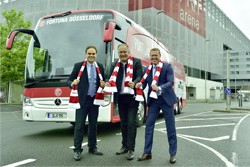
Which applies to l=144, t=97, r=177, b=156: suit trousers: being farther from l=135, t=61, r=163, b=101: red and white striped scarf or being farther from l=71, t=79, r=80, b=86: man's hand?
l=71, t=79, r=80, b=86: man's hand

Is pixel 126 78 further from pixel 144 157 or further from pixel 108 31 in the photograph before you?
pixel 108 31

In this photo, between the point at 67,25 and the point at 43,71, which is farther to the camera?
the point at 67,25

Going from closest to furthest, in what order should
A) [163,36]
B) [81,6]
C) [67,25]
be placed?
[67,25] → [163,36] → [81,6]

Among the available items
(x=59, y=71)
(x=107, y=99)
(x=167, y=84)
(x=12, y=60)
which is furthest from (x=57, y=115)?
(x=12, y=60)

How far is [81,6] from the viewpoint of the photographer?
43.1 m

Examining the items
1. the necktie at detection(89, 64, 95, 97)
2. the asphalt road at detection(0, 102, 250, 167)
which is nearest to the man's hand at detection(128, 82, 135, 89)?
the necktie at detection(89, 64, 95, 97)

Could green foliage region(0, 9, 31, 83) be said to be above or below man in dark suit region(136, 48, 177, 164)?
above

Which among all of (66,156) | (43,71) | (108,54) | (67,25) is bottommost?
(66,156)

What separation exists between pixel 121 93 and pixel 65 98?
7.38 ft

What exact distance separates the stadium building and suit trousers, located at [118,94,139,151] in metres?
19.3

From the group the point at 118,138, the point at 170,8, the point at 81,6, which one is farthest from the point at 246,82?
the point at 118,138

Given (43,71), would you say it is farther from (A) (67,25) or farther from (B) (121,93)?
(B) (121,93)

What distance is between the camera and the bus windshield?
22.5 ft

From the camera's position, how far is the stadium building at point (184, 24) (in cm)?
3894
